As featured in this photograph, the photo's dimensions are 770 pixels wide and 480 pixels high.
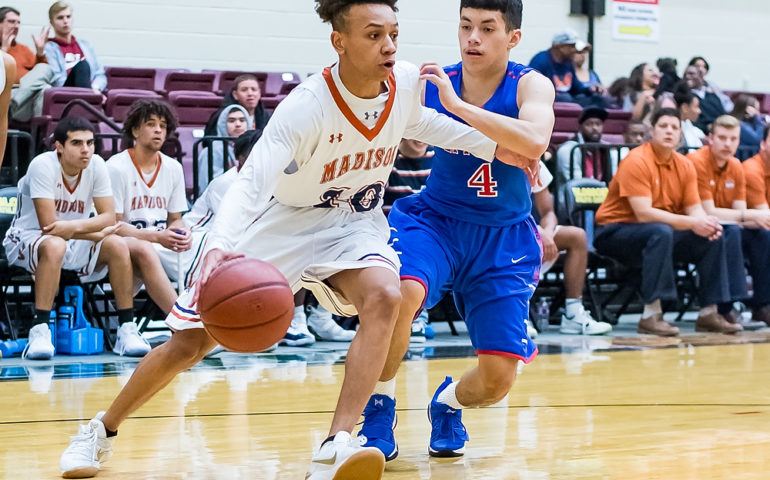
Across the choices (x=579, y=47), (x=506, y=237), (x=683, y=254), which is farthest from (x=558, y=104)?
(x=506, y=237)

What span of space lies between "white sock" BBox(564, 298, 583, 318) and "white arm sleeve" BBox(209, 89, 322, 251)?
494 cm

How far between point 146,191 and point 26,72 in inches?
120

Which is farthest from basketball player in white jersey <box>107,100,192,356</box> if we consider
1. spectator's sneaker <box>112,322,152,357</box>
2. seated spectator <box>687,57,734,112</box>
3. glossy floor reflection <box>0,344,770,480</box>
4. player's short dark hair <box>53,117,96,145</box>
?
seated spectator <box>687,57,734,112</box>

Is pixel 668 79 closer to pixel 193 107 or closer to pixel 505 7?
pixel 193 107

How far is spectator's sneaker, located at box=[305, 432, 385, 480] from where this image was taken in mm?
2996

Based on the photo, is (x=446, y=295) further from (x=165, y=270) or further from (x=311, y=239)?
(x=311, y=239)

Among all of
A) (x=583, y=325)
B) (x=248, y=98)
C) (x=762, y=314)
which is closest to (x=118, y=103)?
(x=248, y=98)

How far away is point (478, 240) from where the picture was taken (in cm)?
404

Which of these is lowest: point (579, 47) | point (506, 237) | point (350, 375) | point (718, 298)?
point (718, 298)

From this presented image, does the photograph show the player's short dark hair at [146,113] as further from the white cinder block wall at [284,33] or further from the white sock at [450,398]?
the white cinder block wall at [284,33]

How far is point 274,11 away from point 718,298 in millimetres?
6421

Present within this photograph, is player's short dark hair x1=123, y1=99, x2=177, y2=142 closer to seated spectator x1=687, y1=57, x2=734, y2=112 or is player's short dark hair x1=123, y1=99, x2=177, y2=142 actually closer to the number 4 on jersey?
the number 4 on jersey

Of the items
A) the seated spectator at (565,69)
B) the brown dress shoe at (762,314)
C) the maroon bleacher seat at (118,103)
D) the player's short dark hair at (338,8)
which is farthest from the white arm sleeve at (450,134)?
the seated spectator at (565,69)

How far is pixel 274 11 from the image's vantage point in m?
12.5
